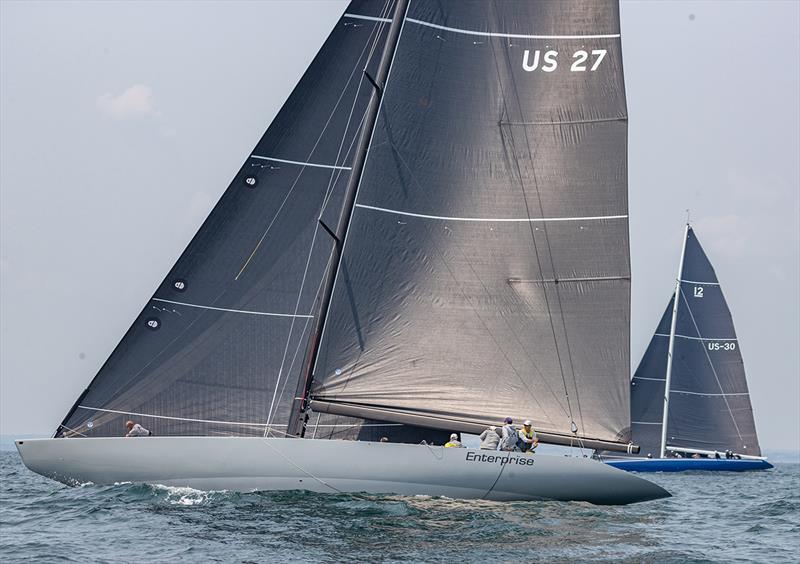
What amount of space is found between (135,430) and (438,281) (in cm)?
590

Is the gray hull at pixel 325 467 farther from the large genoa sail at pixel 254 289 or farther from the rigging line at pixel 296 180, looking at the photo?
the rigging line at pixel 296 180

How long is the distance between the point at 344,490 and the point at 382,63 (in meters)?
7.55

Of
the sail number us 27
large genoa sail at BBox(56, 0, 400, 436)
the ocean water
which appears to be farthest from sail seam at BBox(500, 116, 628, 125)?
the ocean water

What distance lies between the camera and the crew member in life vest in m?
18.9

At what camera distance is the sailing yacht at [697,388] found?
49.7 meters

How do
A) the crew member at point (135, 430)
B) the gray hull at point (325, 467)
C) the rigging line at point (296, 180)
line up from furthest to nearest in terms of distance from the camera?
the rigging line at point (296, 180) → the crew member at point (135, 430) → the gray hull at point (325, 467)

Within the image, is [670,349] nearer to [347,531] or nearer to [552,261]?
[552,261]

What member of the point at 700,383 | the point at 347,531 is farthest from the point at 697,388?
the point at 347,531

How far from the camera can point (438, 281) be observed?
1972cm

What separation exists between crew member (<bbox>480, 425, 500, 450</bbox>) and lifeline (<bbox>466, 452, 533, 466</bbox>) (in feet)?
0.94

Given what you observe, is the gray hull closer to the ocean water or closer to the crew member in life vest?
the ocean water

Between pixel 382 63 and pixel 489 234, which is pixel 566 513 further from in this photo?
pixel 382 63

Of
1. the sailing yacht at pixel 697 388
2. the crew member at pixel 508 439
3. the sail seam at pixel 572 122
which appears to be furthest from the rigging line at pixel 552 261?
the sailing yacht at pixel 697 388

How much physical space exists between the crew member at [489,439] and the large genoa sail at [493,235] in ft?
1.80
